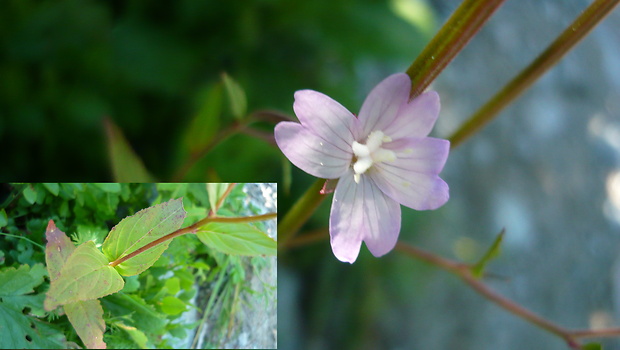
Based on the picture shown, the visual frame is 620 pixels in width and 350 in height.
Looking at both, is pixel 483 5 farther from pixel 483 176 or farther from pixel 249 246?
pixel 483 176

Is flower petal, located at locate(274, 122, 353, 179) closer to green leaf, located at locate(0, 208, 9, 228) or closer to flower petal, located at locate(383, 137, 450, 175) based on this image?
flower petal, located at locate(383, 137, 450, 175)

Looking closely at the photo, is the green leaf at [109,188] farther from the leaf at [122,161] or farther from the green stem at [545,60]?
the green stem at [545,60]

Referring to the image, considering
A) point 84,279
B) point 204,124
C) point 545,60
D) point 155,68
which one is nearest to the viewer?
point 84,279

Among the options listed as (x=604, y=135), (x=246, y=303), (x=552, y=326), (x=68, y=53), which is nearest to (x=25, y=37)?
(x=68, y=53)

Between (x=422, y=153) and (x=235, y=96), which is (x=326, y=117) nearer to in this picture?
(x=422, y=153)

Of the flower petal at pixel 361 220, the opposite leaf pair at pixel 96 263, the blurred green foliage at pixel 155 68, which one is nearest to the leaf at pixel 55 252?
the opposite leaf pair at pixel 96 263

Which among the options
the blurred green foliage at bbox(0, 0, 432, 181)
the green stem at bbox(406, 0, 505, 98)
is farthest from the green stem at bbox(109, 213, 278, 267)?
the blurred green foliage at bbox(0, 0, 432, 181)

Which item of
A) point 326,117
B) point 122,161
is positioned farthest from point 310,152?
point 122,161
